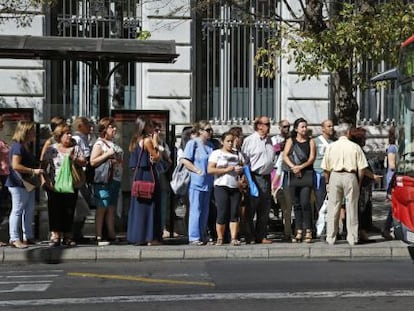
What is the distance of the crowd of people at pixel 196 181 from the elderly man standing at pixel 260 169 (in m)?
0.02

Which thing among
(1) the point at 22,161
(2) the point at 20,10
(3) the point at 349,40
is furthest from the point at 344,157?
(2) the point at 20,10

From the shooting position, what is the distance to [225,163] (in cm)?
1156

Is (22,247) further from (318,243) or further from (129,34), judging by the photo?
(129,34)

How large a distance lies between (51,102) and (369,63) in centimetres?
824

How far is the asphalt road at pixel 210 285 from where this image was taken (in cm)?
770

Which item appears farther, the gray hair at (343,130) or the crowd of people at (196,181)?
the gray hair at (343,130)

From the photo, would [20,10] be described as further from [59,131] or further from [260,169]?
[260,169]

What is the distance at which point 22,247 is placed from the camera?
37.0 feet

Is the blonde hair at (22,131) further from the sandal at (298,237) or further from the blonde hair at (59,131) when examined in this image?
the sandal at (298,237)

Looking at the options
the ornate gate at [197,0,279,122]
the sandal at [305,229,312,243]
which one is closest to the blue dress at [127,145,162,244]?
the sandal at [305,229,312,243]

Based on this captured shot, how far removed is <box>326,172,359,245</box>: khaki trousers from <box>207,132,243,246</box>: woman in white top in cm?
141

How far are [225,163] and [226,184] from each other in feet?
1.05

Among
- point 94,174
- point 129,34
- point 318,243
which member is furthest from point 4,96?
point 318,243

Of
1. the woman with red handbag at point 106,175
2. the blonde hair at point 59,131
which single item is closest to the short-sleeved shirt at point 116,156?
the woman with red handbag at point 106,175
